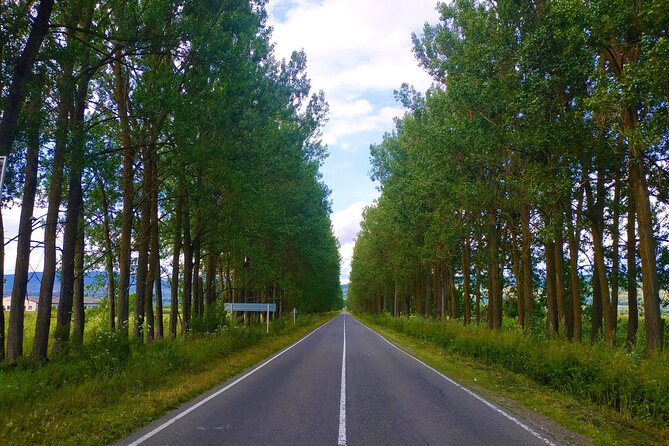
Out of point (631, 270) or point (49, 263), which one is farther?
point (631, 270)

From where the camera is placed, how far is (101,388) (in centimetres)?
1019

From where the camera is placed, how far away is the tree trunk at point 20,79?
9.17 meters

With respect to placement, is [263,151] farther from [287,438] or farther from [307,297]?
[307,297]

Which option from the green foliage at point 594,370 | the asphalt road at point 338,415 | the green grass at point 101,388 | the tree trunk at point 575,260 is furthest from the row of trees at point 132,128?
the tree trunk at point 575,260

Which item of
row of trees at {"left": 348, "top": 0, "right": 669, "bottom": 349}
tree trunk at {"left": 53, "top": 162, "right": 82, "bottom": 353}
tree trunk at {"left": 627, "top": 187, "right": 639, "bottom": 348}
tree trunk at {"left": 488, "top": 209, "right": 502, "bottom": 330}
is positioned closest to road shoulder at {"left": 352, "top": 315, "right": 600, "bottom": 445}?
row of trees at {"left": 348, "top": 0, "right": 669, "bottom": 349}

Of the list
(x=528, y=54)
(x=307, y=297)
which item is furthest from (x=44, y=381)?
(x=307, y=297)

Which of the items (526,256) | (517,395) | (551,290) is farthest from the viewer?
(526,256)

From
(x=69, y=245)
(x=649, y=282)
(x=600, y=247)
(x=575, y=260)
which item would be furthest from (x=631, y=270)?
(x=69, y=245)

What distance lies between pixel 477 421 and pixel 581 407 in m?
3.25

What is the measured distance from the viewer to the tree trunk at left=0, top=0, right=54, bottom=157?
9172 mm

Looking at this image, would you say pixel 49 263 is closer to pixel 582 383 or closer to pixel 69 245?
pixel 69 245

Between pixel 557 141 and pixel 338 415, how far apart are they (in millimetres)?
11038

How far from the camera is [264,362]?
18.5 metres

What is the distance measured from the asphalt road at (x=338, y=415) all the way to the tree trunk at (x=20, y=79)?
6.33 m
